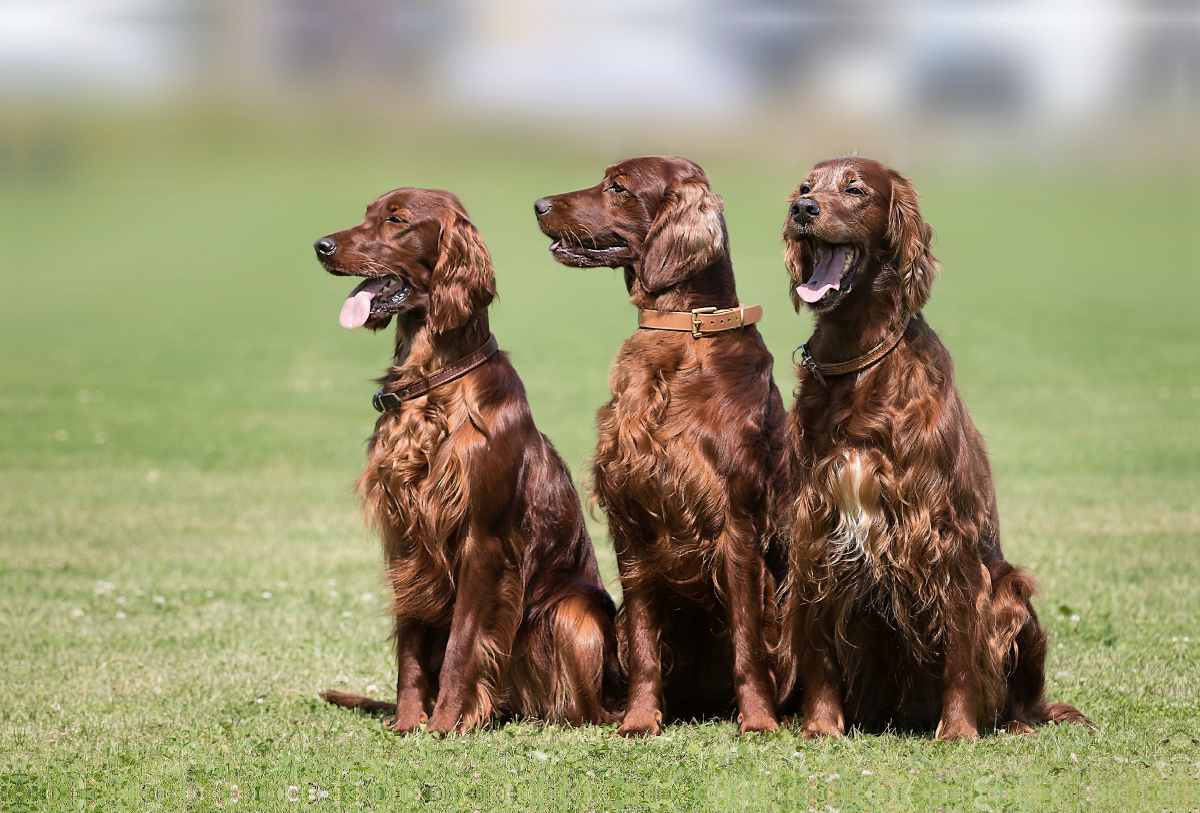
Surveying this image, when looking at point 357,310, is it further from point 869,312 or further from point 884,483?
point 884,483

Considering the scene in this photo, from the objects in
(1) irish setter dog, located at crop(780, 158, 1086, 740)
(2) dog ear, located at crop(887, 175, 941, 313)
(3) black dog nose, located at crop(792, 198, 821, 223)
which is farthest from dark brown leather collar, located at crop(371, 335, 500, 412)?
(2) dog ear, located at crop(887, 175, 941, 313)

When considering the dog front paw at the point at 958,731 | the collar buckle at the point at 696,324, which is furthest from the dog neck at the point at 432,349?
the dog front paw at the point at 958,731

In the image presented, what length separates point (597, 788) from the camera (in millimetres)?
4500

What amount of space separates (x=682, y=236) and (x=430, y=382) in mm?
1215

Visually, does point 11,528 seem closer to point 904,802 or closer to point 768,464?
point 768,464

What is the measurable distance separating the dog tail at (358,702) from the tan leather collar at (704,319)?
2173 mm

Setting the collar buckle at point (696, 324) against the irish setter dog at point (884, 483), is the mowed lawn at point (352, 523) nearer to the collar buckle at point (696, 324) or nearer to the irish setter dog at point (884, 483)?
the irish setter dog at point (884, 483)

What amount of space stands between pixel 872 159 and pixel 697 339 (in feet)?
3.25

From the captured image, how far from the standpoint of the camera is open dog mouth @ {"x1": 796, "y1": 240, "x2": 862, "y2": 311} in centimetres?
466

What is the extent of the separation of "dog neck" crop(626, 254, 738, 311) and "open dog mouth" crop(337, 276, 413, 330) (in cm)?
99

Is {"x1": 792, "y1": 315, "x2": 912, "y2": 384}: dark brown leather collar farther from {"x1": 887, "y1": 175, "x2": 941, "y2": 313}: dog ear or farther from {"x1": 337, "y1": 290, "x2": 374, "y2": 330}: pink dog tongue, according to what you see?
{"x1": 337, "y1": 290, "x2": 374, "y2": 330}: pink dog tongue

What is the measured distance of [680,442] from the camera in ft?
16.3

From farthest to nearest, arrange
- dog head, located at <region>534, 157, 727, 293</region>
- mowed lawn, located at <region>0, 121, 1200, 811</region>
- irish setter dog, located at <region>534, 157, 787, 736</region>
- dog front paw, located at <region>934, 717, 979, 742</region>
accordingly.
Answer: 1. dog head, located at <region>534, 157, 727, 293</region>
2. irish setter dog, located at <region>534, 157, 787, 736</region>
3. dog front paw, located at <region>934, 717, 979, 742</region>
4. mowed lawn, located at <region>0, 121, 1200, 811</region>

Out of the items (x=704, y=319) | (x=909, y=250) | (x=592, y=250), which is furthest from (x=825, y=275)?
(x=592, y=250)
